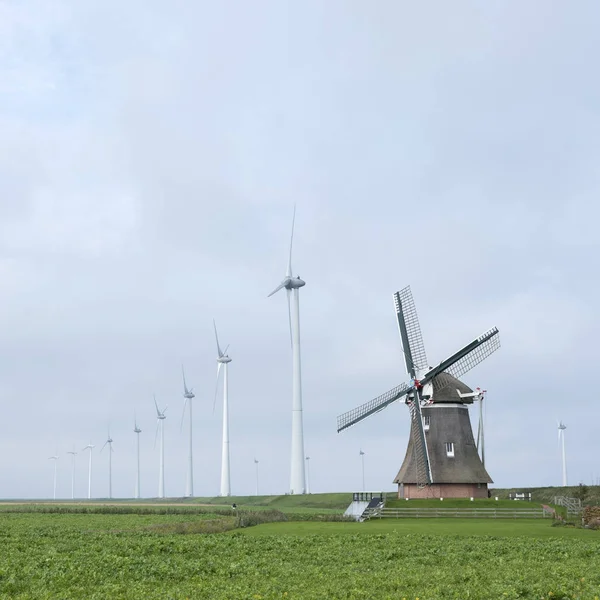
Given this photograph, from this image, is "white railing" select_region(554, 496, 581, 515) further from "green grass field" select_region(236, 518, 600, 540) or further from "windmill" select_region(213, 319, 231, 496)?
"windmill" select_region(213, 319, 231, 496)

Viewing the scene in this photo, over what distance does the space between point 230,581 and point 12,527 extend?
3612cm

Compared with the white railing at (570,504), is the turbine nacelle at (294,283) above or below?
above

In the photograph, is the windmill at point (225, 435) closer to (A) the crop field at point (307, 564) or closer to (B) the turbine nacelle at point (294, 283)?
(B) the turbine nacelle at point (294, 283)

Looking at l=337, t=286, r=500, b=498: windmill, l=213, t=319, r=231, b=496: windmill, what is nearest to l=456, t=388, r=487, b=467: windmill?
l=337, t=286, r=500, b=498: windmill

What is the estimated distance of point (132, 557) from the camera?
4012cm

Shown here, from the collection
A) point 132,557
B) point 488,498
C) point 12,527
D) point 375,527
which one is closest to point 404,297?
point 488,498

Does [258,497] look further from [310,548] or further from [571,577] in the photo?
[571,577]

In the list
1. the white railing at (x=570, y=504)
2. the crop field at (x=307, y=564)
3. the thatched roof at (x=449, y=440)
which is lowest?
the white railing at (x=570, y=504)

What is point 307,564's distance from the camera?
3922 centimetres

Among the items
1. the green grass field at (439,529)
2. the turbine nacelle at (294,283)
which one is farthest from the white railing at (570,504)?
the turbine nacelle at (294,283)

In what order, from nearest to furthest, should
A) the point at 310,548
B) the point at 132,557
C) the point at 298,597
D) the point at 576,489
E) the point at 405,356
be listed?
the point at 298,597
the point at 132,557
the point at 310,548
the point at 405,356
the point at 576,489

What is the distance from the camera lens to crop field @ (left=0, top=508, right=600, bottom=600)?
3020 cm

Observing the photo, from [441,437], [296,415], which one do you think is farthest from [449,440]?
[296,415]

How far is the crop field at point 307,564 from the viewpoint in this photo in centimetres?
3020
